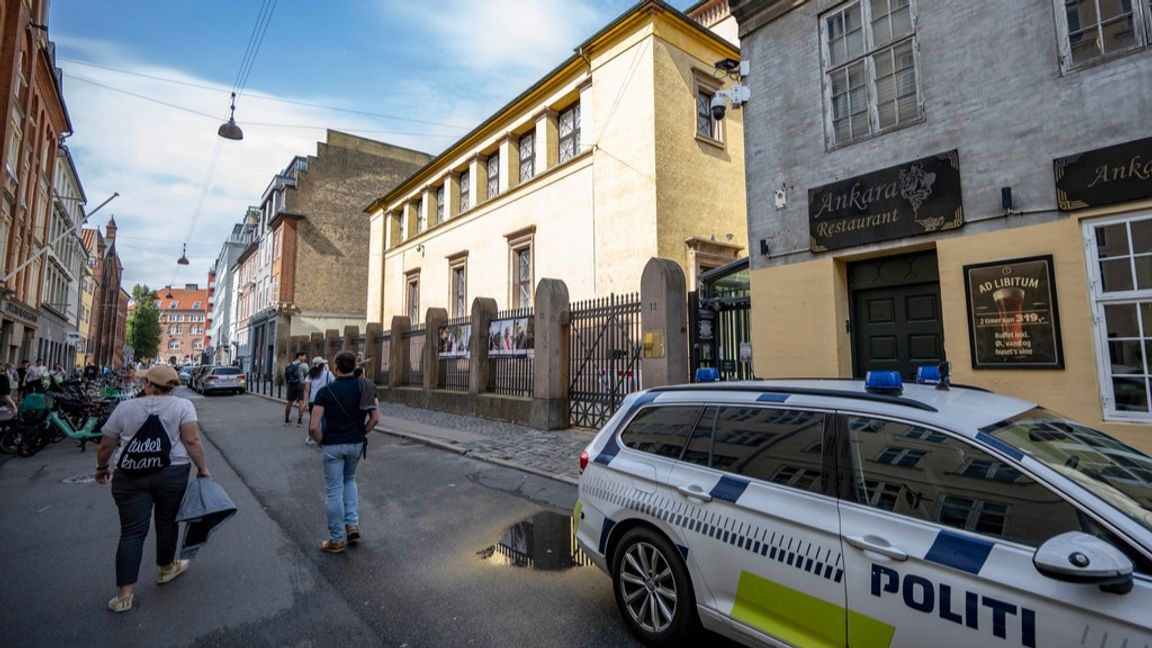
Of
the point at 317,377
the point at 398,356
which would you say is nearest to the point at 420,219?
the point at 398,356

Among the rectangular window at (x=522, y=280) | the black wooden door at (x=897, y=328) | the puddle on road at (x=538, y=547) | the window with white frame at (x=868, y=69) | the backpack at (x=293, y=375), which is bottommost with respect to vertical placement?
the puddle on road at (x=538, y=547)

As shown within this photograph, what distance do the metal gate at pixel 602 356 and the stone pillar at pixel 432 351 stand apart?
6355mm

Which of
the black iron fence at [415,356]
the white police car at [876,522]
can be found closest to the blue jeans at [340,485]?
the white police car at [876,522]

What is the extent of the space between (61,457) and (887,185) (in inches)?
605

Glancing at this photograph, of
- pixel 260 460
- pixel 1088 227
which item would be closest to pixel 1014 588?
pixel 1088 227

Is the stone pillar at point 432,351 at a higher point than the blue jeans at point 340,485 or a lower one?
higher

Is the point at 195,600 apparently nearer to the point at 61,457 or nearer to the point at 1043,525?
the point at 1043,525

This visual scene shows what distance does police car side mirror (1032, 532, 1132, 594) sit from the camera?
1756 mm

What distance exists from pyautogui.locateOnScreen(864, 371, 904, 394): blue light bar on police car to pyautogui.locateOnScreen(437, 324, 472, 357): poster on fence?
41.8 feet

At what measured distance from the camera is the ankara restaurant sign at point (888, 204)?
698 centimetres

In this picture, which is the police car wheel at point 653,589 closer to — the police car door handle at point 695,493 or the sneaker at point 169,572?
the police car door handle at point 695,493

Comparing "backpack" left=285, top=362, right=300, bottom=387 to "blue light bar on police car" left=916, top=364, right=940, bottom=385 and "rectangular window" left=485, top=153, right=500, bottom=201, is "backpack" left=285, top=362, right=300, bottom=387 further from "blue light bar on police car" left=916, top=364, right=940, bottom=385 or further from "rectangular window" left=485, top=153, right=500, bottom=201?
"blue light bar on police car" left=916, top=364, right=940, bottom=385

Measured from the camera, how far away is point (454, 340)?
15914 mm

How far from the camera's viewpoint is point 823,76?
8398 mm
